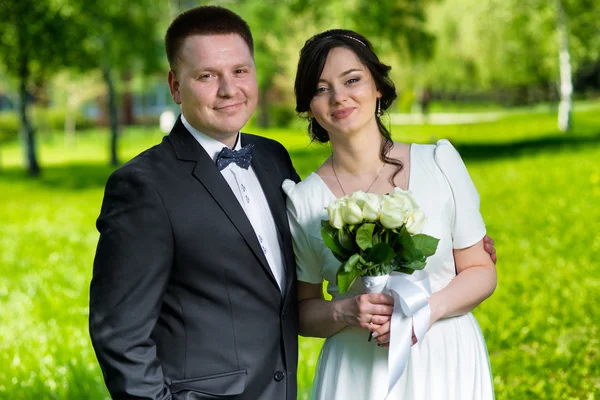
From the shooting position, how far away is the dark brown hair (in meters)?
3.41

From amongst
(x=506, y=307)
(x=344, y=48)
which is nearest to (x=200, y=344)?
(x=344, y=48)


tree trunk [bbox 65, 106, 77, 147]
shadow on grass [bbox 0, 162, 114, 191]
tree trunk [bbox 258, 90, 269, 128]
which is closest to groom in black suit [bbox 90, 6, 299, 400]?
shadow on grass [bbox 0, 162, 114, 191]

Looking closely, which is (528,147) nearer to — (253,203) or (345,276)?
(253,203)

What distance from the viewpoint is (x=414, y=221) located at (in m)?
2.96

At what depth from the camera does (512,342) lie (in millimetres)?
7297

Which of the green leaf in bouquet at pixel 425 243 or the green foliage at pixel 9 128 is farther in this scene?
the green foliage at pixel 9 128

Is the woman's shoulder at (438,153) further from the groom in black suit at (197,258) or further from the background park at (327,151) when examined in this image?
the groom in black suit at (197,258)

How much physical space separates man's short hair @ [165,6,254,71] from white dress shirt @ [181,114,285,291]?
30 cm

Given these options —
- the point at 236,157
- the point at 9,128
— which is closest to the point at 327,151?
the point at 236,157

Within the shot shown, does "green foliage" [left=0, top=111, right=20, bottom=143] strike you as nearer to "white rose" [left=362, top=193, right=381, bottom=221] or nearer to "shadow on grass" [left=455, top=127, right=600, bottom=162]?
"shadow on grass" [left=455, top=127, right=600, bottom=162]

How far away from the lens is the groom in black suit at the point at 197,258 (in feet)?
9.59

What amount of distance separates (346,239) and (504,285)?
21.4ft

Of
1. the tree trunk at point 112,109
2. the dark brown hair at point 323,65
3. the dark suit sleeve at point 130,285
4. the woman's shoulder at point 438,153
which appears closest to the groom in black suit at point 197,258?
the dark suit sleeve at point 130,285

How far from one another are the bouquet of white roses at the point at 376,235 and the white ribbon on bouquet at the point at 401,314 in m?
0.04
